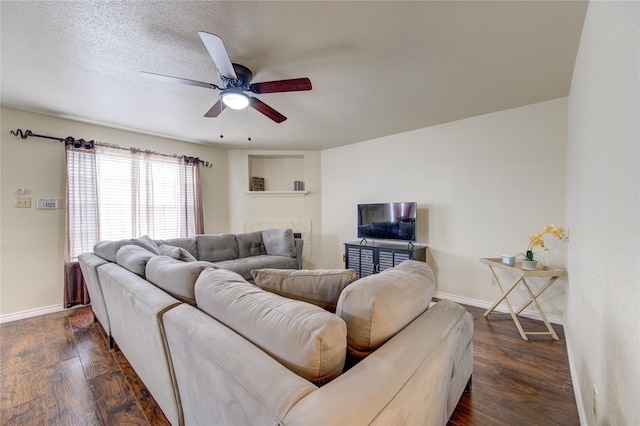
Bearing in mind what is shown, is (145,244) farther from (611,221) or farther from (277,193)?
(611,221)

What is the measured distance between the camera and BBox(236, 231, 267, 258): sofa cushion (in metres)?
3.98

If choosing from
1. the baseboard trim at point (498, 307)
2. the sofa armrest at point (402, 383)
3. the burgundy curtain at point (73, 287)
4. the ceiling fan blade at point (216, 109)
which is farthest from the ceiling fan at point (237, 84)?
the baseboard trim at point (498, 307)

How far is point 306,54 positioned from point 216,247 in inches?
114

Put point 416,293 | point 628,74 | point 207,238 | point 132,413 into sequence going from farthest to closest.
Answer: point 207,238 → point 132,413 → point 416,293 → point 628,74

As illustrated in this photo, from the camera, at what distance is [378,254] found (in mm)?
3594

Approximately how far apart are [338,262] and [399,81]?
123 inches

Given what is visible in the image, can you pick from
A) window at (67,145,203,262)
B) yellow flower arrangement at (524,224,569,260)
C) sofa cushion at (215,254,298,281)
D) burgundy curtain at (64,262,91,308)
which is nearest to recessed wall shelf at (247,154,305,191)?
window at (67,145,203,262)

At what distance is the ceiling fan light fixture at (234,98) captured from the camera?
6.67ft

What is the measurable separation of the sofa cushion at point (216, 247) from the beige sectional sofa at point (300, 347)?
2169 mm

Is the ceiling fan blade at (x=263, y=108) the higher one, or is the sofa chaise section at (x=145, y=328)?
the ceiling fan blade at (x=263, y=108)

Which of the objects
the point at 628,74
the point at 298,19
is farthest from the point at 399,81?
the point at 628,74

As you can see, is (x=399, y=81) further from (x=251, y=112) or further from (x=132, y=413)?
(x=132, y=413)

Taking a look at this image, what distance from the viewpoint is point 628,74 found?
81 centimetres

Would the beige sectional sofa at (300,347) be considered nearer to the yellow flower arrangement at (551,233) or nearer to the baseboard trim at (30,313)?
the yellow flower arrangement at (551,233)
